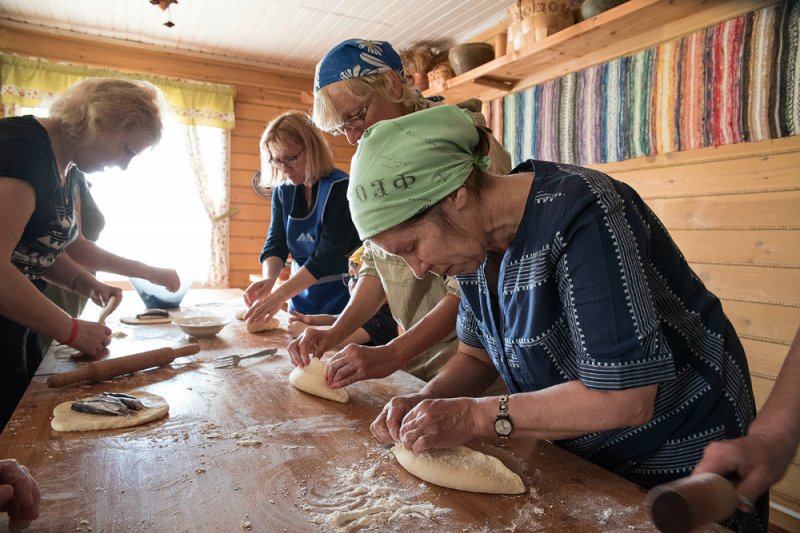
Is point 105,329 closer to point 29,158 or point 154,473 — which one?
point 29,158

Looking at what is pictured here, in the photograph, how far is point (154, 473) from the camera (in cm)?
103

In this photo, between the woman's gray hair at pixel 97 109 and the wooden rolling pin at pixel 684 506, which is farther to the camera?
the woman's gray hair at pixel 97 109

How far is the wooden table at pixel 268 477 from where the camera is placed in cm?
89

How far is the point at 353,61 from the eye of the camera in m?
1.71

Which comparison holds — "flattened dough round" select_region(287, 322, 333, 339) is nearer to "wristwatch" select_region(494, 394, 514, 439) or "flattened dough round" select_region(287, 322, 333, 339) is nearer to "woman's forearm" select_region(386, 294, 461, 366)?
"woman's forearm" select_region(386, 294, 461, 366)

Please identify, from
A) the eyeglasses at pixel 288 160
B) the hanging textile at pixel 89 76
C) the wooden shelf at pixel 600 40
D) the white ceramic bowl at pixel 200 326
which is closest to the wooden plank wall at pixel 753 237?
the wooden shelf at pixel 600 40

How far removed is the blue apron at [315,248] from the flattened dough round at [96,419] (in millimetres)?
1388

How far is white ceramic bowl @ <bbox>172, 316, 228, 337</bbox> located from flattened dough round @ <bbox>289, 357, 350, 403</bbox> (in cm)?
72

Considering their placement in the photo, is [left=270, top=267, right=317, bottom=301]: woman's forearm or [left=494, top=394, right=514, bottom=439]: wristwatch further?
[left=270, top=267, right=317, bottom=301]: woman's forearm

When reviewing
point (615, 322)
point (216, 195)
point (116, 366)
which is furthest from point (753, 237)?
point (216, 195)

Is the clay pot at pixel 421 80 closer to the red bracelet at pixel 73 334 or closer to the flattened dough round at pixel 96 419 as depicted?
the red bracelet at pixel 73 334

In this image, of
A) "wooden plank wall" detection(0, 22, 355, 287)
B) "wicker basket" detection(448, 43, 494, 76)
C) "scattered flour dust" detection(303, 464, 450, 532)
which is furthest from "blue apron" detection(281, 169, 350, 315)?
"wooden plank wall" detection(0, 22, 355, 287)

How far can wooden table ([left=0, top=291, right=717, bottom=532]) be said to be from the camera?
89 centimetres

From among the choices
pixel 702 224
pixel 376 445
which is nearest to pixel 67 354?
pixel 376 445
